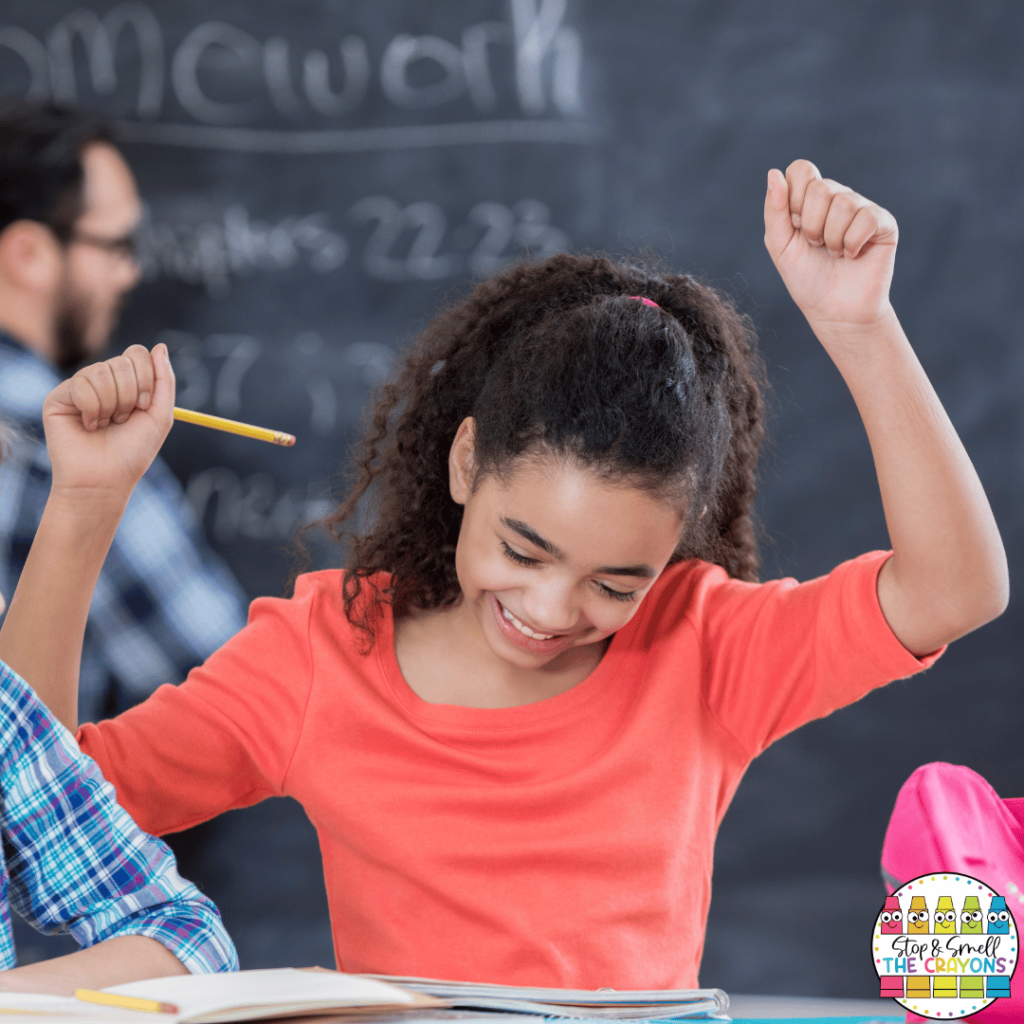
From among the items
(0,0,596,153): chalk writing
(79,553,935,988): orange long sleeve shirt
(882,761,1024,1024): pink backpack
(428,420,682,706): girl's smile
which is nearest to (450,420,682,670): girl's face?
(428,420,682,706): girl's smile

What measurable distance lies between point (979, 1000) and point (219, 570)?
1.38 m

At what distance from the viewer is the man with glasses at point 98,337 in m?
1.68

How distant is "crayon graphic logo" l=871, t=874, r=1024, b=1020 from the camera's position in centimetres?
59

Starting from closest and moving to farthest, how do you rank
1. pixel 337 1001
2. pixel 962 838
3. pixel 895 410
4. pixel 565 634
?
pixel 337 1001 → pixel 962 838 → pixel 895 410 → pixel 565 634

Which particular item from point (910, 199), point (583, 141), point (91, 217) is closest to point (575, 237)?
point (583, 141)

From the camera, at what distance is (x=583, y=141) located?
1.70 metres

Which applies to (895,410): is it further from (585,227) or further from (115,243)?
(115,243)

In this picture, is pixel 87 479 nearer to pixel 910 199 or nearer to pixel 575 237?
pixel 575 237

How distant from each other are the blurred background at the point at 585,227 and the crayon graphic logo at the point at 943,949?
106 centimetres

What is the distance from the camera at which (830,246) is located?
75 centimetres

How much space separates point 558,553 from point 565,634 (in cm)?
9

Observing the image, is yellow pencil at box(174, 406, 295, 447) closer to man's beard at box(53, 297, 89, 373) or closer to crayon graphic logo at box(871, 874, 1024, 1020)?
crayon graphic logo at box(871, 874, 1024, 1020)

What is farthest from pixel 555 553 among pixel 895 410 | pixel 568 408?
pixel 895 410

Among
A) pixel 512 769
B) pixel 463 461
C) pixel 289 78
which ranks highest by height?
pixel 289 78
